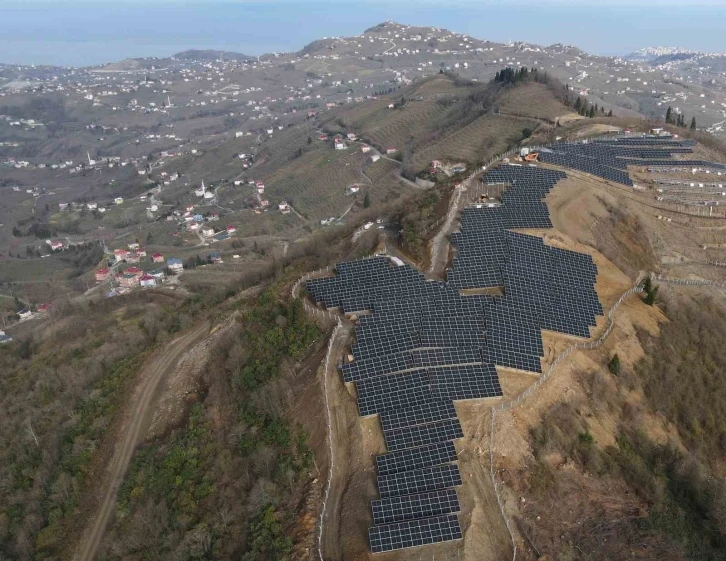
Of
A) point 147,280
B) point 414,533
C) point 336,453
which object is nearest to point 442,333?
point 336,453

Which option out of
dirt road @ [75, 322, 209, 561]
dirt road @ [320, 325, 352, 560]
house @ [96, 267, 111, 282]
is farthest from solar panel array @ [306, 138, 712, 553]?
house @ [96, 267, 111, 282]

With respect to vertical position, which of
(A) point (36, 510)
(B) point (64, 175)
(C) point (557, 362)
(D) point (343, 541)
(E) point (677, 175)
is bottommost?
(B) point (64, 175)

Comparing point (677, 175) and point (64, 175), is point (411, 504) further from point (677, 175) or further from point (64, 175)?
point (64, 175)

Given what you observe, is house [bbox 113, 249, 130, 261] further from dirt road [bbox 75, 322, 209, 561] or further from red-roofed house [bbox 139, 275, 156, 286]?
dirt road [bbox 75, 322, 209, 561]

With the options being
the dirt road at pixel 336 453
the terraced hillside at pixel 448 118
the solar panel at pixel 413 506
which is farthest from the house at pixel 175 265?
the solar panel at pixel 413 506

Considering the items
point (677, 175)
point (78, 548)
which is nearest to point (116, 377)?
point (78, 548)

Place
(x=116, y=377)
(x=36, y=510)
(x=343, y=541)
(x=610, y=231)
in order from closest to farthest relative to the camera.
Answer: (x=343, y=541) → (x=36, y=510) → (x=116, y=377) → (x=610, y=231)

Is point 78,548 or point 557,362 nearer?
point 78,548

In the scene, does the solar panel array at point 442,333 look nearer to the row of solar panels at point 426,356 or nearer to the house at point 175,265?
the row of solar panels at point 426,356
